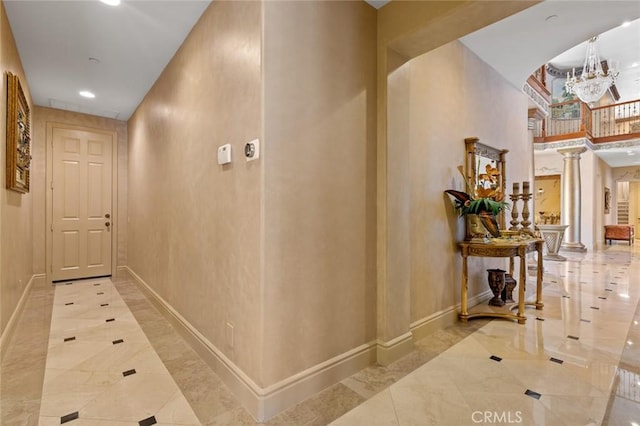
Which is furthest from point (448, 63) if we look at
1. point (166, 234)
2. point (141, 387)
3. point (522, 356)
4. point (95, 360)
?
point (95, 360)

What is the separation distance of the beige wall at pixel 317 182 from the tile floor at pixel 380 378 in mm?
416

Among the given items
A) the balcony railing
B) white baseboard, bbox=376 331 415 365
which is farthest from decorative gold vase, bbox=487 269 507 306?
the balcony railing

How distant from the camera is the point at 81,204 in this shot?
5.28 meters

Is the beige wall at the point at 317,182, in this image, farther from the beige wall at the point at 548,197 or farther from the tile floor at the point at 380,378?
the beige wall at the point at 548,197

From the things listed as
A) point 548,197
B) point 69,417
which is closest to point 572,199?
point 548,197

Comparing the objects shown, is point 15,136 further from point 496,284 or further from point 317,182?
point 496,284

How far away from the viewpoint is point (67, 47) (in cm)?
316

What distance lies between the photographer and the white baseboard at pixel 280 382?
1768mm

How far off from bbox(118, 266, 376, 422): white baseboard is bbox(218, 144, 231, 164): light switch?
1.36 metres

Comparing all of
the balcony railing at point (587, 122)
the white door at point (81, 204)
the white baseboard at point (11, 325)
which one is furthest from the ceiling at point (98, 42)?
the balcony railing at point (587, 122)

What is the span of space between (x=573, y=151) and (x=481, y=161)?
765 centimetres

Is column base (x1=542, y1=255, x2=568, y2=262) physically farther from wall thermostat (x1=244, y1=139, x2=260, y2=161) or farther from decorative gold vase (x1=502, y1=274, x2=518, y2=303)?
wall thermostat (x1=244, y1=139, x2=260, y2=161)

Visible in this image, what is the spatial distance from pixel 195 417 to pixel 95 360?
4.12ft

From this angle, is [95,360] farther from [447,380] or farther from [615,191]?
[615,191]
